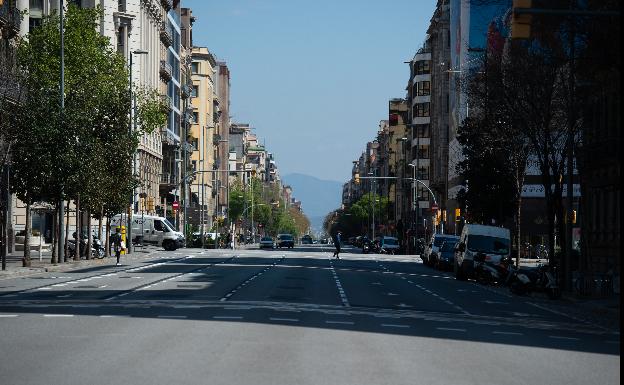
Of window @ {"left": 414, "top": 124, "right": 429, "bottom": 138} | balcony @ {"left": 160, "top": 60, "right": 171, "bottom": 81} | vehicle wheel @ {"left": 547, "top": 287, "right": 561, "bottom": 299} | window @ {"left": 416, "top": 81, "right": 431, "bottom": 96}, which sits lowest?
vehicle wheel @ {"left": 547, "top": 287, "right": 561, "bottom": 299}

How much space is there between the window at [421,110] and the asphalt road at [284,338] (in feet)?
409

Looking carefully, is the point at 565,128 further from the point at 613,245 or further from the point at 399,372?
the point at 399,372

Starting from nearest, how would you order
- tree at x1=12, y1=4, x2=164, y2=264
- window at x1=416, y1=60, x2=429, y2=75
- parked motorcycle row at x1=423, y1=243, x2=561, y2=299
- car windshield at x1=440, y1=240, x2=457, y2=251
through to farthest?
parked motorcycle row at x1=423, y1=243, x2=561, y2=299 → tree at x1=12, y1=4, x2=164, y2=264 → car windshield at x1=440, y1=240, x2=457, y2=251 → window at x1=416, y1=60, x2=429, y2=75

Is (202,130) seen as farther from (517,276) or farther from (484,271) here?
(517,276)

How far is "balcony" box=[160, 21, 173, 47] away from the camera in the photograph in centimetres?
12741

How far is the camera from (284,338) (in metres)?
21.0

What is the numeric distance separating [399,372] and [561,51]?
23.8 m

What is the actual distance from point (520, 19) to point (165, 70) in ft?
352

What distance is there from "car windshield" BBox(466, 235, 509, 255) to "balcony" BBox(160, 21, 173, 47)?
7507 centimetres

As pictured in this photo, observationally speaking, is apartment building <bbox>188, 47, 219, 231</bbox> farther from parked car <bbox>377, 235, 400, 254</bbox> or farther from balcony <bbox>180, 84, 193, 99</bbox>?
parked car <bbox>377, 235, 400, 254</bbox>

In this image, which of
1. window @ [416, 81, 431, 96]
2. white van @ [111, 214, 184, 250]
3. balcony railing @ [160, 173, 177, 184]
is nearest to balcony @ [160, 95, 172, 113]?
Answer: balcony railing @ [160, 173, 177, 184]

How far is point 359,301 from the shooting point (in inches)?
1359

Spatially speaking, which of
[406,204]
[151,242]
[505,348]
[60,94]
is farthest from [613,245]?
[406,204]

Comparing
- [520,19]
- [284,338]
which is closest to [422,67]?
[520,19]
